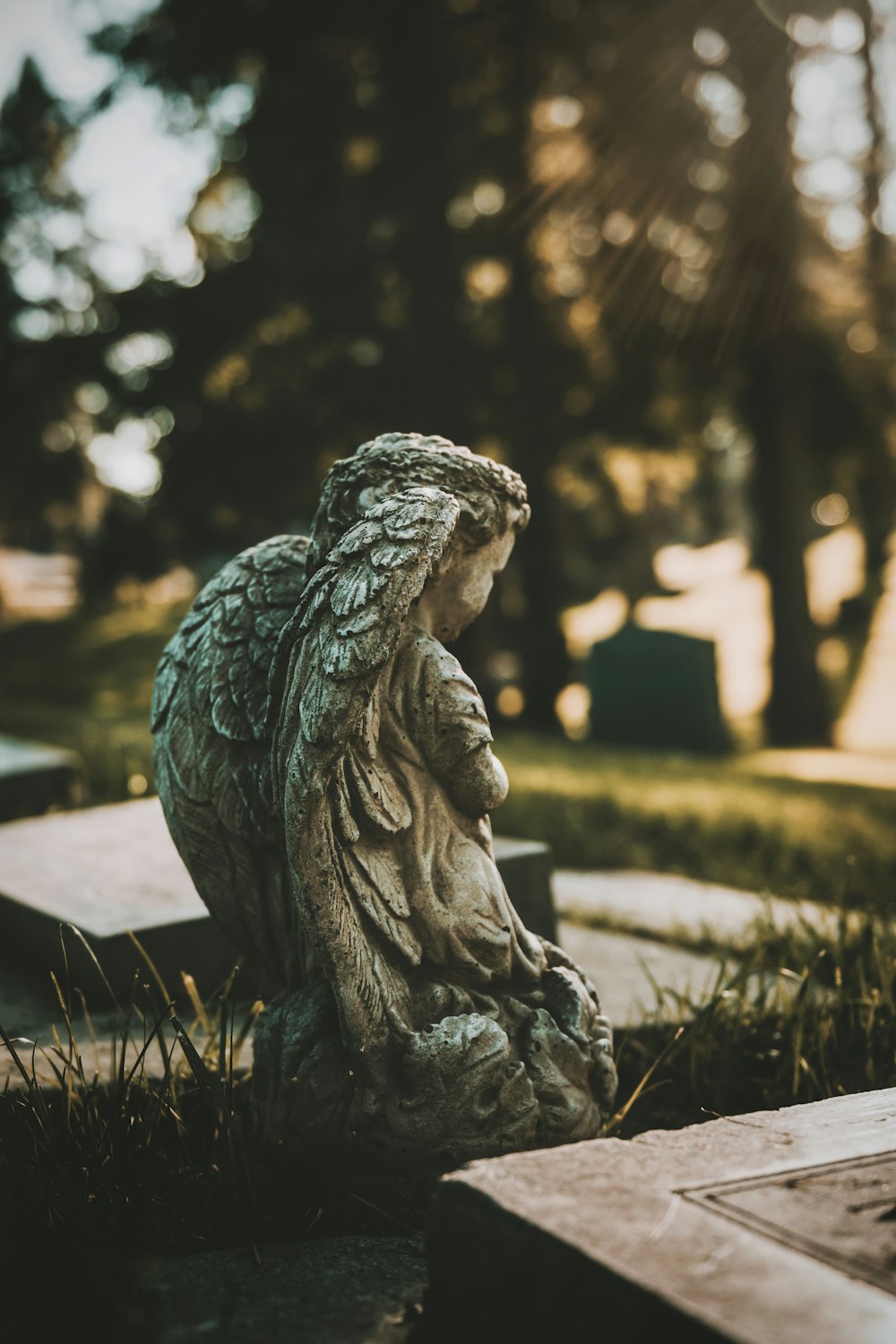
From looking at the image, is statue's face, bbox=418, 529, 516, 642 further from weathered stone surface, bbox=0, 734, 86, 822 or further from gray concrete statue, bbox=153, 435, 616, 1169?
weathered stone surface, bbox=0, 734, 86, 822

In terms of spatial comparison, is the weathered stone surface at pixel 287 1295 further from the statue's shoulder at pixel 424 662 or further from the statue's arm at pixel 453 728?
the statue's shoulder at pixel 424 662

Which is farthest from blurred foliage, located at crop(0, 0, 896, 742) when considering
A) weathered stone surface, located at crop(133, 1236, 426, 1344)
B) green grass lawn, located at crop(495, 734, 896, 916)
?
weathered stone surface, located at crop(133, 1236, 426, 1344)

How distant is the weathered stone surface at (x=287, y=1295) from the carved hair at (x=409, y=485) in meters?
1.47

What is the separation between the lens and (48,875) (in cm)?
502

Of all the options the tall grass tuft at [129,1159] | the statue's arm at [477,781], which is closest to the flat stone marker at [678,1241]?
the tall grass tuft at [129,1159]

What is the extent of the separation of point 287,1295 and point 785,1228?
93 centimetres

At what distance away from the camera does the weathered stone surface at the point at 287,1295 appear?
2141mm

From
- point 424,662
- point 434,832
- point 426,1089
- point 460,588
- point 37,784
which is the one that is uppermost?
point 460,588

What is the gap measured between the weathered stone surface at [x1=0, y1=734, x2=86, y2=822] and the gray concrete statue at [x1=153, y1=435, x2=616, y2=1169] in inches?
176

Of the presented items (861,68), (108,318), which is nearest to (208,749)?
(108,318)

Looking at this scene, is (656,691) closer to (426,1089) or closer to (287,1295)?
(426,1089)

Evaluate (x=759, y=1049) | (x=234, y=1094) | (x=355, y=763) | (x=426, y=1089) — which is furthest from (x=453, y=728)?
(x=759, y=1049)

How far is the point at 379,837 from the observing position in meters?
2.70

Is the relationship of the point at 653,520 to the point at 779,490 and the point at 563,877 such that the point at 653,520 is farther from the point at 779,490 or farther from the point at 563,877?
the point at 563,877
